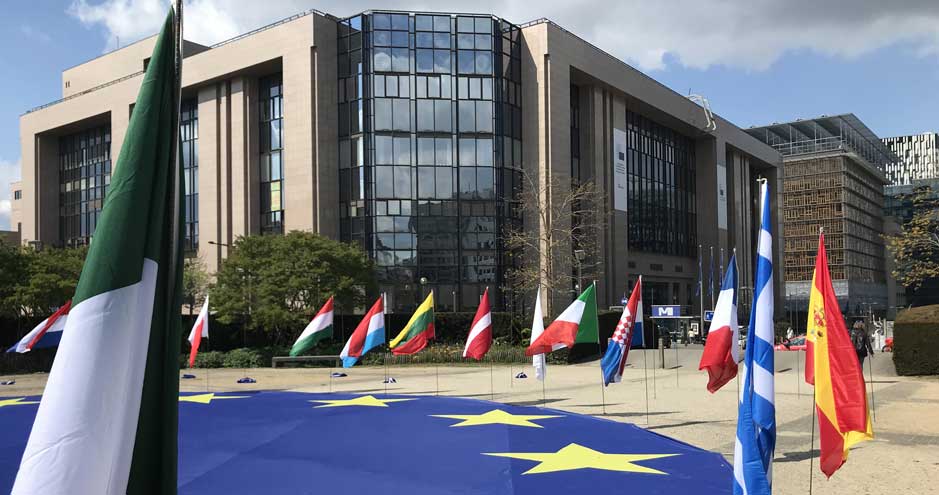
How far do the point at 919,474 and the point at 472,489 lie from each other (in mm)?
6100

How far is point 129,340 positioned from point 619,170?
61.1 m

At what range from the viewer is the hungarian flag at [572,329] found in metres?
17.7

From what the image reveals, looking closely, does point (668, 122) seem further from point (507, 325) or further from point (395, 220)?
point (507, 325)

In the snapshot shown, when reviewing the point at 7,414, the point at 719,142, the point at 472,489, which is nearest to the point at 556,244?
the point at 7,414

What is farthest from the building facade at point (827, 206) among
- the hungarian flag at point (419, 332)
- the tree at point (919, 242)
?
the hungarian flag at point (419, 332)

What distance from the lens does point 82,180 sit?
72.7 metres

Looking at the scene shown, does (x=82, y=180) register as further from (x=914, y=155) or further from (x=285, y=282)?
(x=914, y=155)

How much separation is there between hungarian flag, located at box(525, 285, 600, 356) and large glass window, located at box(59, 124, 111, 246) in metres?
61.4

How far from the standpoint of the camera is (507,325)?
4241 cm

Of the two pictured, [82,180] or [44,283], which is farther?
[82,180]

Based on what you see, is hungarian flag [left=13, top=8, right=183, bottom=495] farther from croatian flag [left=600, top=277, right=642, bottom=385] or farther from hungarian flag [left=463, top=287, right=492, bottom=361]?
hungarian flag [left=463, top=287, right=492, bottom=361]

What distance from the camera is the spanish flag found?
287 inches

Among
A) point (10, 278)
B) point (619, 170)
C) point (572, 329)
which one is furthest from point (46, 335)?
point (619, 170)

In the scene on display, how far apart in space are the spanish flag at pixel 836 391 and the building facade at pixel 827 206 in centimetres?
10447
